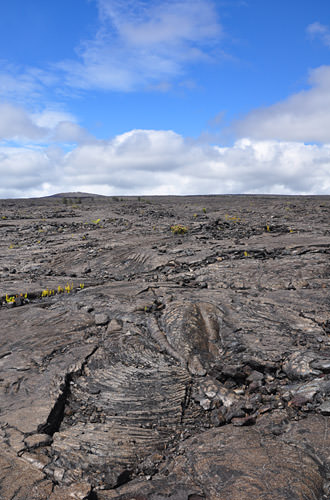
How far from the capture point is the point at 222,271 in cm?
848

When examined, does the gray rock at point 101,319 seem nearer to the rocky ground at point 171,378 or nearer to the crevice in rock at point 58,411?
the rocky ground at point 171,378

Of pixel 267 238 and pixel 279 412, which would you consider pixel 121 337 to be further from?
pixel 267 238

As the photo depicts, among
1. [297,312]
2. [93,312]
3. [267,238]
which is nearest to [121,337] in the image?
[93,312]

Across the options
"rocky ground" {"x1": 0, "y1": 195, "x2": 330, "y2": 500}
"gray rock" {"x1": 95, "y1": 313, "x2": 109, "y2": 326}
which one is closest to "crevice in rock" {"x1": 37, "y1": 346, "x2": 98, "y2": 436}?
"rocky ground" {"x1": 0, "y1": 195, "x2": 330, "y2": 500}

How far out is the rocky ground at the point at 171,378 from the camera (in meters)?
3.21

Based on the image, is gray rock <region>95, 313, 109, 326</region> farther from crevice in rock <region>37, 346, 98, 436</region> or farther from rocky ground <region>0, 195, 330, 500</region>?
crevice in rock <region>37, 346, 98, 436</region>

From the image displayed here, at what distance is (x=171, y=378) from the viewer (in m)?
4.79

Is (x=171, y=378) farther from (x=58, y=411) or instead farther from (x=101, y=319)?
(x=101, y=319)

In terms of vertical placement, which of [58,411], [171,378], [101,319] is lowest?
[58,411]

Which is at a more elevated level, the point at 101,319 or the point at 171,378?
the point at 101,319

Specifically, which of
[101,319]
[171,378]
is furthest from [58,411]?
[101,319]

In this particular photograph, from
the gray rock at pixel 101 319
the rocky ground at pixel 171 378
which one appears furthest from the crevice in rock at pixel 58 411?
the gray rock at pixel 101 319

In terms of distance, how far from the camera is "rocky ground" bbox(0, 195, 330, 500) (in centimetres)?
321

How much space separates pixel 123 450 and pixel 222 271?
5361mm
